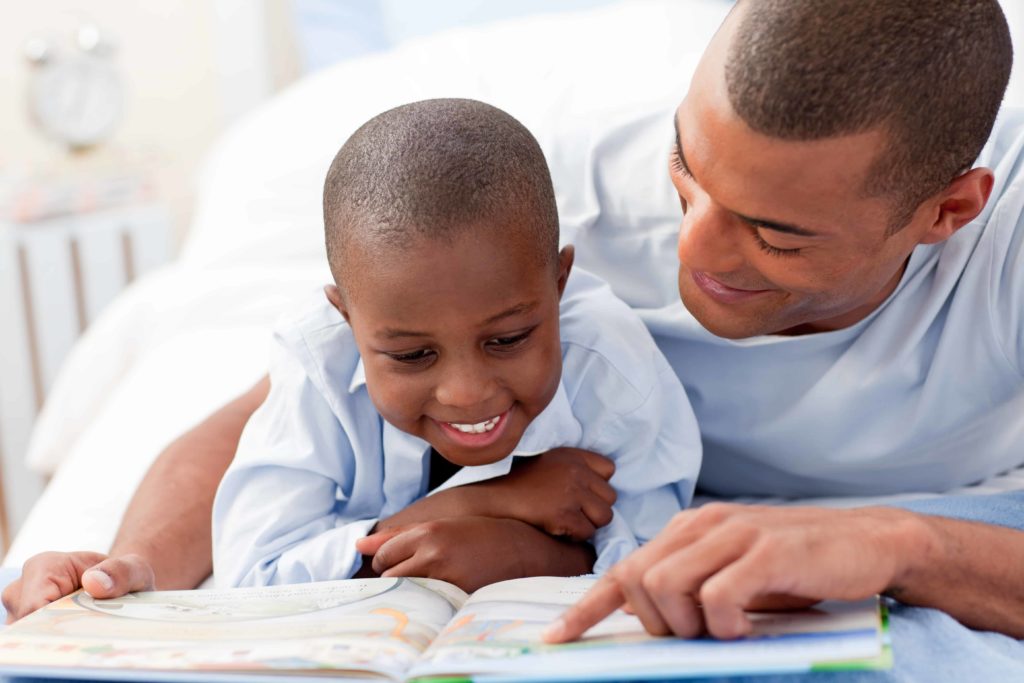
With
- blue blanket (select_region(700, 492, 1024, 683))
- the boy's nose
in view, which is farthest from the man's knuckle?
the boy's nose

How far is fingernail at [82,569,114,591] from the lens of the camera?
3.33 ft

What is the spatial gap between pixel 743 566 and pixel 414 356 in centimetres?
40

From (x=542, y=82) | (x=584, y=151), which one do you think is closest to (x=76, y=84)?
(x=542, y=82)

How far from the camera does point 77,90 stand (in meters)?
2.55

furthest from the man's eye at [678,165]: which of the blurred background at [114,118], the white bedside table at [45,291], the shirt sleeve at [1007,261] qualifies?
the white bedside table at [45,291]

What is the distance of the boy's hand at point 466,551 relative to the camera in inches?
42.8

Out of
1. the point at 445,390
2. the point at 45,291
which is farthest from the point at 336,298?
the point at 45,291

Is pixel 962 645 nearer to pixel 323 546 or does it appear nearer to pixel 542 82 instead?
pixel 323 546

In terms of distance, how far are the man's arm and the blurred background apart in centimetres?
144

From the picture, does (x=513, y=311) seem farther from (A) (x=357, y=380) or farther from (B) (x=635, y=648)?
(B) (x=635, y=648)

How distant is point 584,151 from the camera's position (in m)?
1.44

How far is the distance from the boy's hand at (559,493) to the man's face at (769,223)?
0.62 feet

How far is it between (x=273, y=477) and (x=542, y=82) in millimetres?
763

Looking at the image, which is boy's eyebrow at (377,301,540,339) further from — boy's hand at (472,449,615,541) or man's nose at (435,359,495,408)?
boy's hand at (472,449,615,541)
